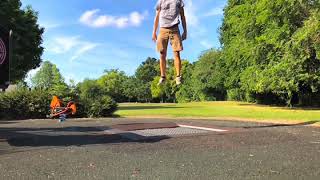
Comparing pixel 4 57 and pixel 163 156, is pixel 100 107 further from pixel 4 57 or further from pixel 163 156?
pixel 163 156

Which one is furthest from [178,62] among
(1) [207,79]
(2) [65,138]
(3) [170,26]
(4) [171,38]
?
(1) [207,79]

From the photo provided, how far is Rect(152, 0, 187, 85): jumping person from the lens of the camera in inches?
390

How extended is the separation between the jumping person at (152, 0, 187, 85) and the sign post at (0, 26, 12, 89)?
4700 millimetres

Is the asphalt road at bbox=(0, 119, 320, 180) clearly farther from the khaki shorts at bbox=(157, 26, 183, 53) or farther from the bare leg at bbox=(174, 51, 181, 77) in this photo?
the khaki shorts at bbox=(157, 26, 183, 53)

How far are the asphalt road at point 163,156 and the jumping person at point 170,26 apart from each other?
7.05ft

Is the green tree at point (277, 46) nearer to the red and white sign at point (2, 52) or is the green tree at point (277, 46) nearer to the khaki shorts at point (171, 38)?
the red and white sign at point (2, 52)

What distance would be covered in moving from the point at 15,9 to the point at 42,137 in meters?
32.4

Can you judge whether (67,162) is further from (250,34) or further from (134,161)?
(250,34)

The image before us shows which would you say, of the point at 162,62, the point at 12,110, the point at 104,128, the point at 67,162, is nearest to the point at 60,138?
the point at 104,128

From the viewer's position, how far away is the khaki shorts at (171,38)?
1008 cm

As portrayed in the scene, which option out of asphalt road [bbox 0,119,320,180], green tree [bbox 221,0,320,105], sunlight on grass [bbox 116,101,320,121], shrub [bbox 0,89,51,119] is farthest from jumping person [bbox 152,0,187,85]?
green tree [bbox 221,0,320,105]

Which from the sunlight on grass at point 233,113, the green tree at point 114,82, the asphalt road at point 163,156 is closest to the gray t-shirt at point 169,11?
the asphalt road at point 163,156

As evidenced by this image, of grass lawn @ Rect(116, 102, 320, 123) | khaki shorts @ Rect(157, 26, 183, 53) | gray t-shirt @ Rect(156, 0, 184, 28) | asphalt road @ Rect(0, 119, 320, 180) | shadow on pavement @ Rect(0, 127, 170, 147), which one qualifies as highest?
gray t-shirt @ Rect(156, 0, 184, 28)

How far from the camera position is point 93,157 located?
11297mm
